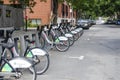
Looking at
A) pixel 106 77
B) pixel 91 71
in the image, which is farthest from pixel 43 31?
pixel 106 77

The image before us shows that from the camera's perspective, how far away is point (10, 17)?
30234 millimetres

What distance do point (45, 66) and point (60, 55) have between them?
5.03 m

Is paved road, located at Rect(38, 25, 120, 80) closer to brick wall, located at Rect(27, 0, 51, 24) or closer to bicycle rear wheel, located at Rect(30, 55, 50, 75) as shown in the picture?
bicycle rear wheel, located at Rect(30, 55, 50, 75)

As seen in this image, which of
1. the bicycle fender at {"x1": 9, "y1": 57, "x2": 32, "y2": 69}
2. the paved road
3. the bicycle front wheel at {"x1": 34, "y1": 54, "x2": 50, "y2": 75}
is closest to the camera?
the bicycle fender at {"x1": 9, "y1": 57, "x2": 32, "y2": 69}

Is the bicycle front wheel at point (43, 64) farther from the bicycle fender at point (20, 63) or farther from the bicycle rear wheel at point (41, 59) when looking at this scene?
the bicycle fender at point (20, 63)

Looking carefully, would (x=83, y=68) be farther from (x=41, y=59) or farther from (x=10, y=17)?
(x=10, y=17)


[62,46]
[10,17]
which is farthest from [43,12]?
[62,46]

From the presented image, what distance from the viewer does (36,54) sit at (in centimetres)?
1027

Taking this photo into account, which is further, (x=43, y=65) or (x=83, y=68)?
(x=83, y=68)

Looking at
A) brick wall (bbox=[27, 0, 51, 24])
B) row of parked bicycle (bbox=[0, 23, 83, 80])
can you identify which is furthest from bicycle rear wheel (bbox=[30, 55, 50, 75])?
brick wall (bbox=[27, 0, 51, 24])

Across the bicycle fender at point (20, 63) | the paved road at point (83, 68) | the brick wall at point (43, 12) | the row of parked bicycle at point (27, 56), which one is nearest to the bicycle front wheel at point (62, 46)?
the row of parked bicycle at point (27, 56)

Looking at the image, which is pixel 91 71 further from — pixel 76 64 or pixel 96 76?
pixel 76 64

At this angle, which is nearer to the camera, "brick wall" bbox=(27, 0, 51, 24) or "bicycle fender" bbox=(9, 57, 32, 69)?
"bicycle fender" bbox=(9, 57, 32, 69)

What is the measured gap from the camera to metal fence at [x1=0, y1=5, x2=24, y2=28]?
27.6 m
